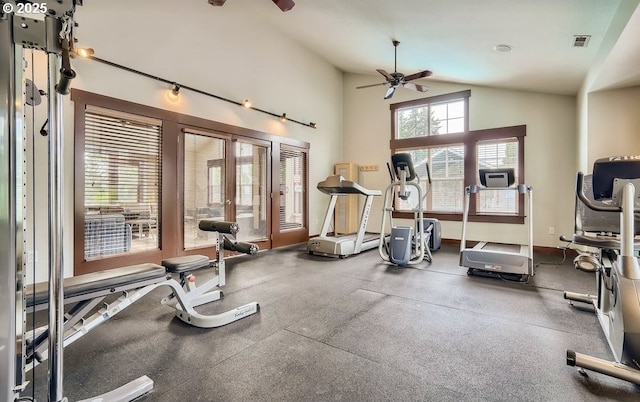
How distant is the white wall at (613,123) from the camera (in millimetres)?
4363

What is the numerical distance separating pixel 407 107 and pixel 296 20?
3.27m

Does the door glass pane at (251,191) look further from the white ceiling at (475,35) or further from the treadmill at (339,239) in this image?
the white ceiling at (475,35)

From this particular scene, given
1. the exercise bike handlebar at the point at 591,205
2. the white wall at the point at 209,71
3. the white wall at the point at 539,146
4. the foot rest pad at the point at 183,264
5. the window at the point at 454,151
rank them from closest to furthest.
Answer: the exercise bike handlebar at the point at 591,205, the foot rest pad at the point at 183,264, the white wall at the point at 209,71, the white wall at the point at 539,146, the window at the point at 454,151

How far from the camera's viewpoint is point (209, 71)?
5262 mm

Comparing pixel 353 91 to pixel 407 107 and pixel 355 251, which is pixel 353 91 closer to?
pixel 407 107

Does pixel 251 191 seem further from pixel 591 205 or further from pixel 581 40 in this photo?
pixel 581 40

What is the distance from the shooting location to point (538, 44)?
3.91 metres

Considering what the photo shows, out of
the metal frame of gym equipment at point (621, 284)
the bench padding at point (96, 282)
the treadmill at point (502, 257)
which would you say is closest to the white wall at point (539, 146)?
the treadmill at point (502, 257)

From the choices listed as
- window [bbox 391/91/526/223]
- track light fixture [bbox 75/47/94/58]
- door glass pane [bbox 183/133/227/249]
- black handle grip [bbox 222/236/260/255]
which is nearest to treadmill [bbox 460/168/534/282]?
window [bbox 391/91/526/223]

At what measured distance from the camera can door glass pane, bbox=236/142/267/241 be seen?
584 centimetres

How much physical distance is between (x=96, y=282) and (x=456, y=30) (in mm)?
4727

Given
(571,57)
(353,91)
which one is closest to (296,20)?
(353,91)

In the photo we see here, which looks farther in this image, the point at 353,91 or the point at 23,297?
the point at 353,91

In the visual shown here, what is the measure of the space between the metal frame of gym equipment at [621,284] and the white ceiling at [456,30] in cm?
152
